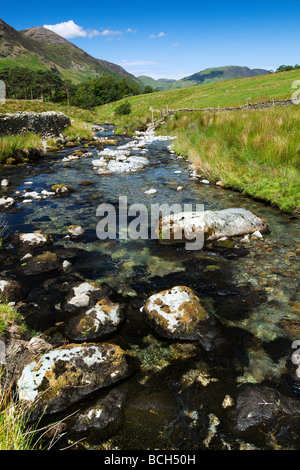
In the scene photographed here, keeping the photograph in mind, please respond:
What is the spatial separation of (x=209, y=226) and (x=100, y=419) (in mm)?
→ 3906

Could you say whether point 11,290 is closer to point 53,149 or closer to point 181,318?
point 181,318

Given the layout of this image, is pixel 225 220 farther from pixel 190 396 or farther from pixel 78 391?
pixel 78 391

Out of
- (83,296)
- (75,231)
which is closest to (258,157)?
(75,231)

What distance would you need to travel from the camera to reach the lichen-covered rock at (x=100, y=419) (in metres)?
2.02

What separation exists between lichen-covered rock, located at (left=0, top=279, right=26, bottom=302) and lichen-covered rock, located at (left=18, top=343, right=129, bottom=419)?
137 cm

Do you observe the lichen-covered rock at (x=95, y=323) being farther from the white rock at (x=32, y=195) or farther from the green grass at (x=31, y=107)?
the green grass at (x=31, y=107)

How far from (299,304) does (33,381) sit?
10.3ft

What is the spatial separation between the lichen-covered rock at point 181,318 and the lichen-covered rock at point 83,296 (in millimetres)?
723

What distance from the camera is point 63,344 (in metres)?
2.86

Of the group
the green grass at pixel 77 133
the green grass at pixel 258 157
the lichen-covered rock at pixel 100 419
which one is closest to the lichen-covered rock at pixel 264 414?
the lichen-covered rock at pixel 100 419

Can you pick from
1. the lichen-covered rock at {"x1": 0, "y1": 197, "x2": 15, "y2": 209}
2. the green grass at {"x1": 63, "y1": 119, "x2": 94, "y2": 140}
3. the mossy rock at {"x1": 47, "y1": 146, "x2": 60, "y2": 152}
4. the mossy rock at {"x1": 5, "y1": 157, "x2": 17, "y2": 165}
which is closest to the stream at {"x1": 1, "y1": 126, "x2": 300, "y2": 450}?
the lichen-covered rock at {"x1": 0, "y1": 197, "x2": 15, "y2": 209}

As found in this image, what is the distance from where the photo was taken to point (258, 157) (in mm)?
7715

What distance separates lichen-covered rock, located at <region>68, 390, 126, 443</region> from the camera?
2016 millimetres
